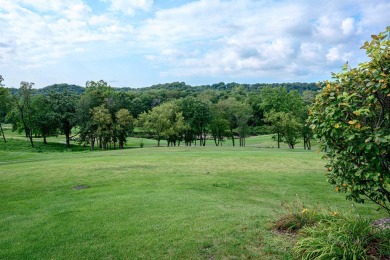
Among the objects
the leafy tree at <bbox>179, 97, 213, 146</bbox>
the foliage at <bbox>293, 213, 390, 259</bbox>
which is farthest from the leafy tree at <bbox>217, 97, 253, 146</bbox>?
the foliage at <bbox>293, 213, 390, 259</bbox>

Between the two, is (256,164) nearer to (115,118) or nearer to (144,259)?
(144,259)

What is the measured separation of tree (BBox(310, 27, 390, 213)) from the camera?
4.74 metres

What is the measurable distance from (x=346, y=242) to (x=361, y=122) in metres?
2.17

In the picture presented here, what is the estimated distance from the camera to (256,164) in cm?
1991

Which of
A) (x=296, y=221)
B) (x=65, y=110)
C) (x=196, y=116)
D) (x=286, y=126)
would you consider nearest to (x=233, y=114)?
(x=196, y=116)

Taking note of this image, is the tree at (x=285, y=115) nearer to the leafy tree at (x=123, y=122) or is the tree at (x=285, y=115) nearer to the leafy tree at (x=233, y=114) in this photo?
the leafy tree at (x=233, y=114)

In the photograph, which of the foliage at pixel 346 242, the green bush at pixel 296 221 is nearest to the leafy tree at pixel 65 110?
the green bush at pixel 296 221

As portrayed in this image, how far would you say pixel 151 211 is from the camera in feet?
28.9

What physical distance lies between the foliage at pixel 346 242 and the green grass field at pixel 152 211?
53cm

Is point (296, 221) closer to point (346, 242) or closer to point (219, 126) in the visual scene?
point (346, 242)

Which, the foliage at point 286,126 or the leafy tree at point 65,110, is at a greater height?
the leafy tree at point 65,110

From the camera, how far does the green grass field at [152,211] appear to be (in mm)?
6305

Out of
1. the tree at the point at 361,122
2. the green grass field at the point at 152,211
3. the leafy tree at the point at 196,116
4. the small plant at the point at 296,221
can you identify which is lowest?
the green grass field at the point at 152,211

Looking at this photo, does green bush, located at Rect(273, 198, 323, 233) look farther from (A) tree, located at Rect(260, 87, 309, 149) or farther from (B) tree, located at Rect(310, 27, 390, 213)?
→ (A) tree, located at Rect(260, 87, 309, 149)
